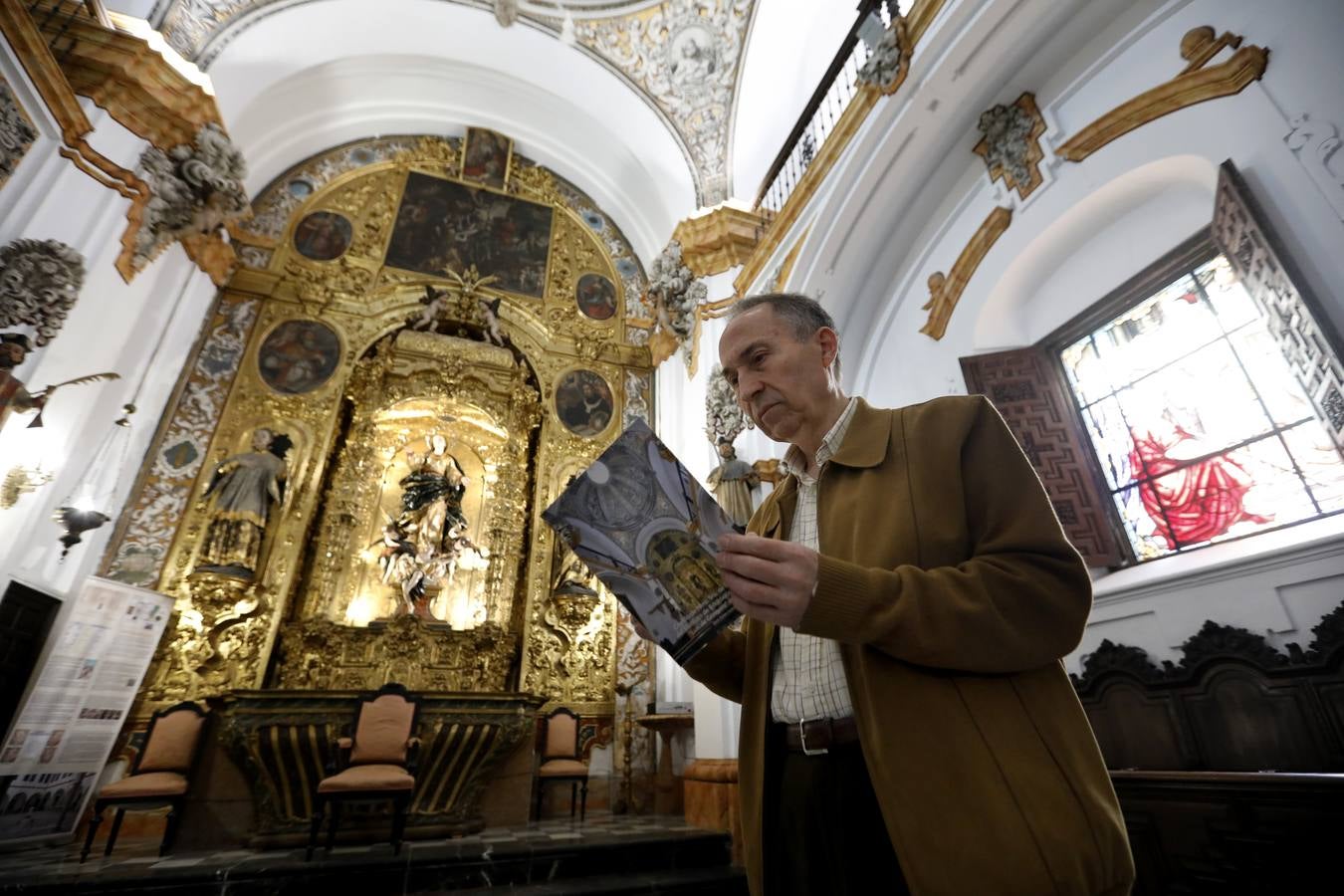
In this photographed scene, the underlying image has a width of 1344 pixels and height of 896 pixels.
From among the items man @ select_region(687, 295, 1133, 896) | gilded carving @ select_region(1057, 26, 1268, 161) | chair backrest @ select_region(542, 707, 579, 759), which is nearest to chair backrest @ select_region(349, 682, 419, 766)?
chair backrest @ select_region(542, 707, 579, 759)

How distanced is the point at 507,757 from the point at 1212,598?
201 inches

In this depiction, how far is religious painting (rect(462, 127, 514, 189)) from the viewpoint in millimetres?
8789

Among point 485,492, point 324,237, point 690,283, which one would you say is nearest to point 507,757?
point 485,492

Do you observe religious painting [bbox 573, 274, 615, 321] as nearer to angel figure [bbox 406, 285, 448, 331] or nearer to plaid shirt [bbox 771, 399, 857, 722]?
angel figure [bbox 406, 285, 448, 331]

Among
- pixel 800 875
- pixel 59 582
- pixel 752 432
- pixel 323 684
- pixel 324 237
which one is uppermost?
pixel 324 237

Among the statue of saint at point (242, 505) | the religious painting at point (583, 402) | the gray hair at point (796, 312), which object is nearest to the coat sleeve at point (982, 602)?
the gray hair at point (796, 312)

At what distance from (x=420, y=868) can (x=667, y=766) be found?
3039 mm

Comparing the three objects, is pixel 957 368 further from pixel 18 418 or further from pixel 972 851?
pixel 18 418

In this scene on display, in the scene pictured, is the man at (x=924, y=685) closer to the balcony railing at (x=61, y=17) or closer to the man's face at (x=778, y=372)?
the man's face at (x=778, y=372)

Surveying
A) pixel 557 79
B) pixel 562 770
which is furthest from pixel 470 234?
pixel 562 770

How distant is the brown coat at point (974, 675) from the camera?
771 mm

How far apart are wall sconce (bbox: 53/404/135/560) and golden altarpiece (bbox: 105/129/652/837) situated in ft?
1.42

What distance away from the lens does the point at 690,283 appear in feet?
23.3

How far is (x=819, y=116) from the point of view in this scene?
6.29 metres
